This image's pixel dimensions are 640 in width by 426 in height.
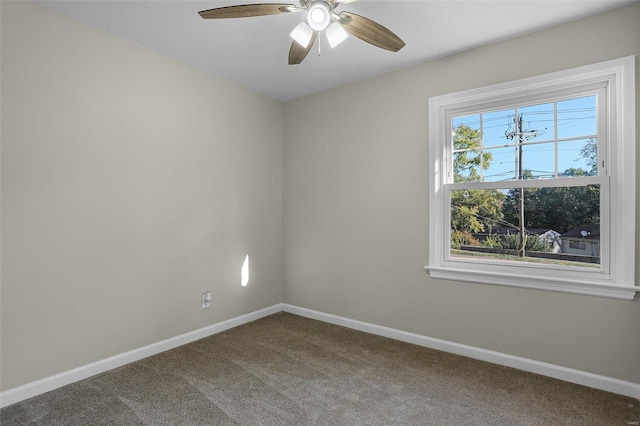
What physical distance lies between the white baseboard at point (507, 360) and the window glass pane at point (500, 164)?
1.40 metres

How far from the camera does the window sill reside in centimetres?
230

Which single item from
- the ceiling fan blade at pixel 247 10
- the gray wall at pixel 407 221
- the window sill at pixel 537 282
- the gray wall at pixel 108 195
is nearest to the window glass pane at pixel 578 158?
the gray wall at pixel 407 221

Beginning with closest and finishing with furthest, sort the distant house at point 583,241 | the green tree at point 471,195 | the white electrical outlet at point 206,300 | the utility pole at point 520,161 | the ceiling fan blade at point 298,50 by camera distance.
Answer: the ceiling fan blade at point 298,50, the distant house at point 583,241, the utility pole at point 520,161, the green tree at point 471,195, the white electrical outlet at point 206,300

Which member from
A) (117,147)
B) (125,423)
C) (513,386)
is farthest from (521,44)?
(125,423)

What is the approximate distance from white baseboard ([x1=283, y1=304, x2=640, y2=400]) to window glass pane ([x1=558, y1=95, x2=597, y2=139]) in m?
1.68

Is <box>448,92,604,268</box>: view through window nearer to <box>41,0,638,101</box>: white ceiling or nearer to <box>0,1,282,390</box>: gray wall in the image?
<box>41,0,638,101</box>: white ceiling

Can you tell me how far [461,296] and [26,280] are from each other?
3157mm

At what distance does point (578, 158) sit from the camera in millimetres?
2520

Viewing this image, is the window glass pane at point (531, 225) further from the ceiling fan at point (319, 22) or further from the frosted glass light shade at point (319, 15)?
the frosted glass light shade at point (319, 15)

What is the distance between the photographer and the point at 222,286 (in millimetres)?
3494

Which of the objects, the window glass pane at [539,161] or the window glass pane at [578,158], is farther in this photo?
the window glass pane at [539,161]

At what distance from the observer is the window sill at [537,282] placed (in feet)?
7.54

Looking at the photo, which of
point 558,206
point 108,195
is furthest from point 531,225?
point 108,195

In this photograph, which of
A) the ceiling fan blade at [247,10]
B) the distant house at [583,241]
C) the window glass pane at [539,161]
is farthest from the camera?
the window glass pane at [539,161]
